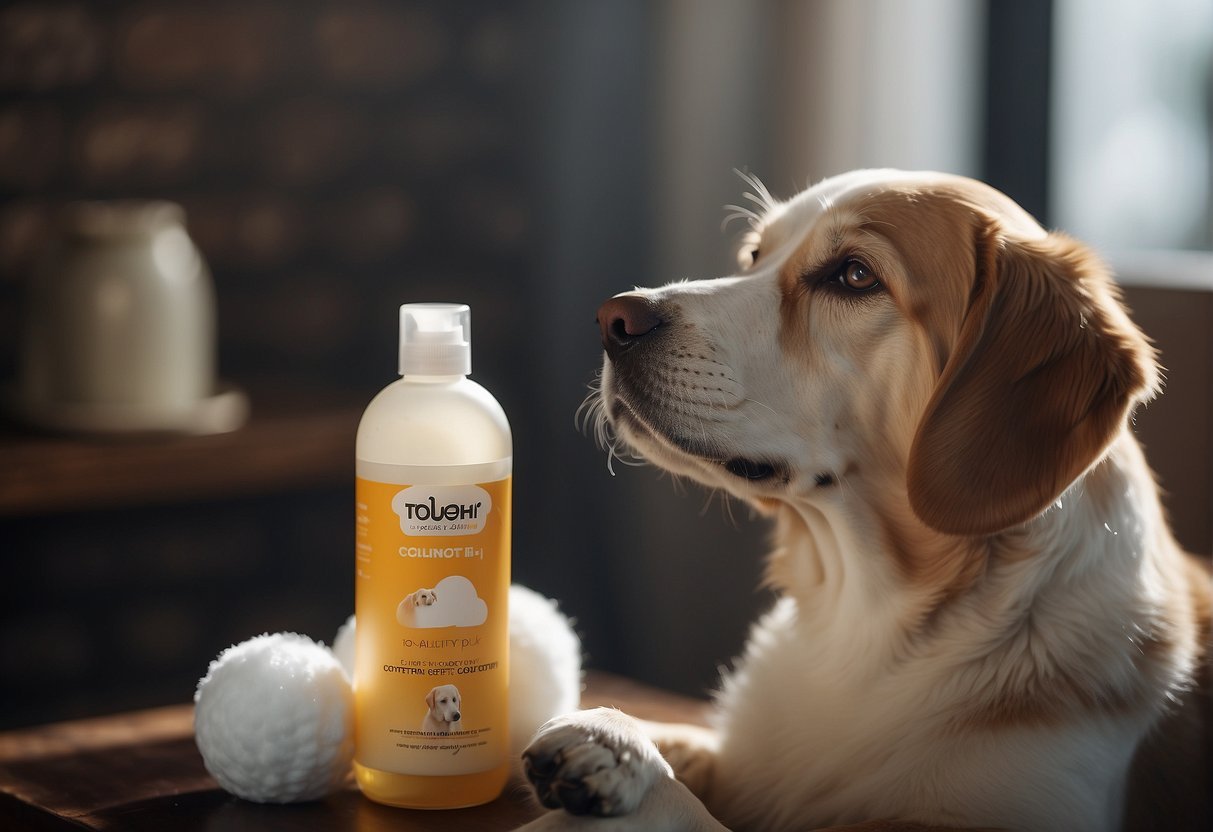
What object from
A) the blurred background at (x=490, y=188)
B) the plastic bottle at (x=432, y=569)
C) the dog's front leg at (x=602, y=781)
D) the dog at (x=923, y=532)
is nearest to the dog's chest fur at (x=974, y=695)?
the dog at (x=923, y=532)

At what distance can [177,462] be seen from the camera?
2041 mm

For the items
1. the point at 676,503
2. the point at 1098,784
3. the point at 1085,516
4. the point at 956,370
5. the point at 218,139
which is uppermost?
the point at 218,139

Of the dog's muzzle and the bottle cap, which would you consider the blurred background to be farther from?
the bottle cap

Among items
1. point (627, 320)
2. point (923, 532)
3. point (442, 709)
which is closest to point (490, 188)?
point (627, 320)

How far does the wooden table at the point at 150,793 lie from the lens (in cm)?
98

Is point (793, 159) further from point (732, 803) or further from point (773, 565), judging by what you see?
point (732, 803)

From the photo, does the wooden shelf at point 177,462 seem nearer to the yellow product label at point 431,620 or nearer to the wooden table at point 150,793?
the wooden table at point 150,793

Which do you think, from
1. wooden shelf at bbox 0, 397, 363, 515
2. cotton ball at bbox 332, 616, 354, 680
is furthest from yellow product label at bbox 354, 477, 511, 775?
wooden shelf at bbox 0, 397, 363, 515

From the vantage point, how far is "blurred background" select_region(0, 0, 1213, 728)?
240 cm

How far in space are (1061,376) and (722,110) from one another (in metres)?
1.55

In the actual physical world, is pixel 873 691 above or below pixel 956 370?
below

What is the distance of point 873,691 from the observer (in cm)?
110

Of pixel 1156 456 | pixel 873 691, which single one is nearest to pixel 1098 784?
pixel 873 691

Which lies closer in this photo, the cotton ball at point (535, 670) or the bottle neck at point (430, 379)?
the bottle neck at point (430, 379)
